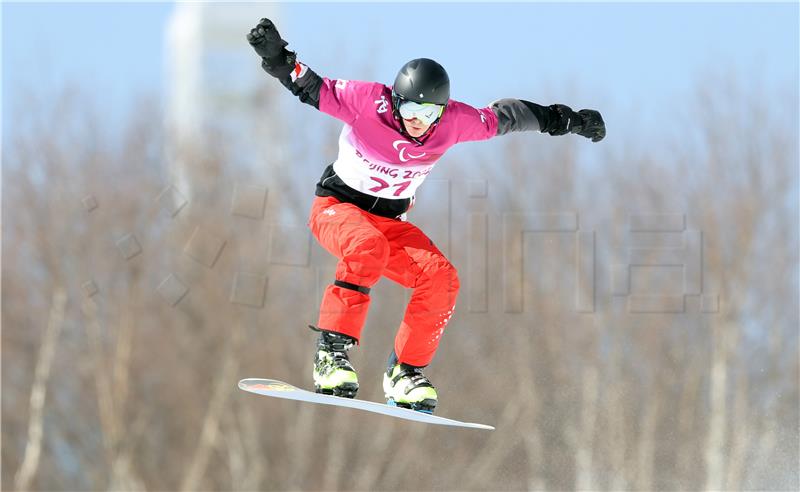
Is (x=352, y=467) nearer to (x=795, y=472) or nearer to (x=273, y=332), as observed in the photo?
(x=273, y=332)

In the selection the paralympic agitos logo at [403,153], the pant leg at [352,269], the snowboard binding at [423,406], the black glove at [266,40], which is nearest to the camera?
the black glove at [266,40]

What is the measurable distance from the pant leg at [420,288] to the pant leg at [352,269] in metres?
0.28

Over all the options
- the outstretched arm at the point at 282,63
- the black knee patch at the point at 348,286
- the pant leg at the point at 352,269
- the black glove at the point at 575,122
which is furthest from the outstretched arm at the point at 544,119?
the black knee patch at the point at 348,286

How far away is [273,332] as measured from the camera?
22844 mm

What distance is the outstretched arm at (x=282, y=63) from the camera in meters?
6.15

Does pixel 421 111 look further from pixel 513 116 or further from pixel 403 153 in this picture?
pixel 513 116

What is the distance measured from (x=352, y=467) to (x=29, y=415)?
7048 mm

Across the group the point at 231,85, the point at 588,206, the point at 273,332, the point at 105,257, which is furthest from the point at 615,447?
the point at 231,85

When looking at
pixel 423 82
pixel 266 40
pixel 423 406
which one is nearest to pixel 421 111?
pixel 423 82

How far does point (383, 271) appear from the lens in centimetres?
652

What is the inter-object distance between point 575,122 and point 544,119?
227 mm

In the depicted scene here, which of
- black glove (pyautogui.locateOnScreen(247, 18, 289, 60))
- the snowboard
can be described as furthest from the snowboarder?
the snowboard

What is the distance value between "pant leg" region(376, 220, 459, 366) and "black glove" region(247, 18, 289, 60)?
133 cm

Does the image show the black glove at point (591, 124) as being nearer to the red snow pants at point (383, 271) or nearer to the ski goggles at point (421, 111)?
the ski goggles at point (421, 111)
